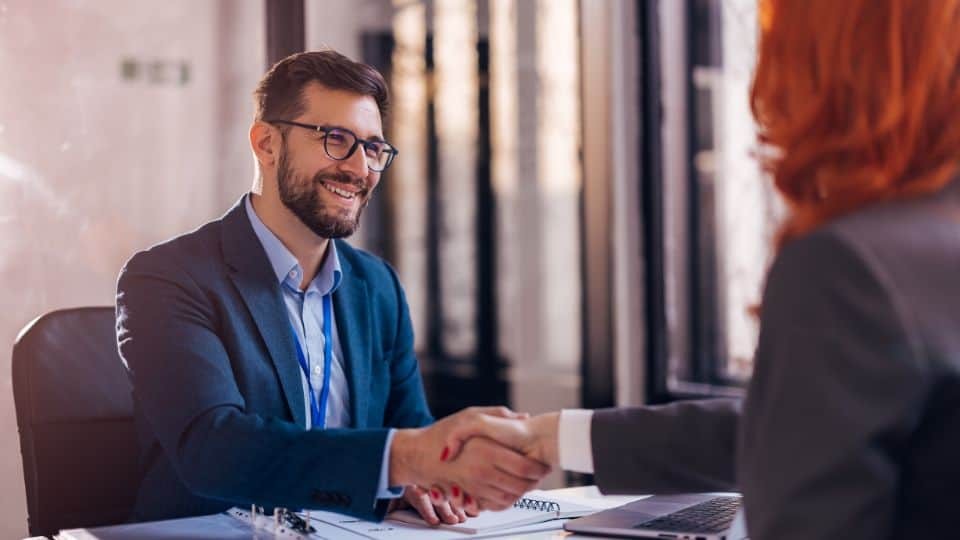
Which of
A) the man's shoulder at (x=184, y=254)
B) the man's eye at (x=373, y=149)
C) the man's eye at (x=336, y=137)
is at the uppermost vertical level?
the man's eye at (x=336, y=137)

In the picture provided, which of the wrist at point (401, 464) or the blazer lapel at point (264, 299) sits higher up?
the blazer lapel at point (264, 299)

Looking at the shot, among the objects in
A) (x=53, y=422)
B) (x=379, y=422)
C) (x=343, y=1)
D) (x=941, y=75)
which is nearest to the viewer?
(x=941, y=75)

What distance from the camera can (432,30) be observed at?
630cm

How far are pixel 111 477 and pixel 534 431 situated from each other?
2.84ft

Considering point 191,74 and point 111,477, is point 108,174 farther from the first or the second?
point 111,477

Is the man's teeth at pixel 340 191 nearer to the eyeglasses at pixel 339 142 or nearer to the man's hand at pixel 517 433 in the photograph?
the eyeglasses at pixel 339 142

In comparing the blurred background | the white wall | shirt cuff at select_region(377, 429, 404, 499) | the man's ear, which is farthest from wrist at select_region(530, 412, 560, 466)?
the white wall

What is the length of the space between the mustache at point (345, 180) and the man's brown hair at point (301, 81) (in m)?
0.14

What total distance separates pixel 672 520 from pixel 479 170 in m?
4.63

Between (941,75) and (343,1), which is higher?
(343,1)

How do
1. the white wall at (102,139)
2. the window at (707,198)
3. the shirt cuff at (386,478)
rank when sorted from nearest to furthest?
the shirt cuff at (386,478) → the white wall at (102,139) → the window at (707,198)

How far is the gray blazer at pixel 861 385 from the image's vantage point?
2.96ft

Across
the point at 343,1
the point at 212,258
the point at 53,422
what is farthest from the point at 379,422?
the point at 343,1

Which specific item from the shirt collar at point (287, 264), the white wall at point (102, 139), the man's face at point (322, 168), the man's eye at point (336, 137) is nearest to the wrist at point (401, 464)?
the shirt collar at point (287, 264)
